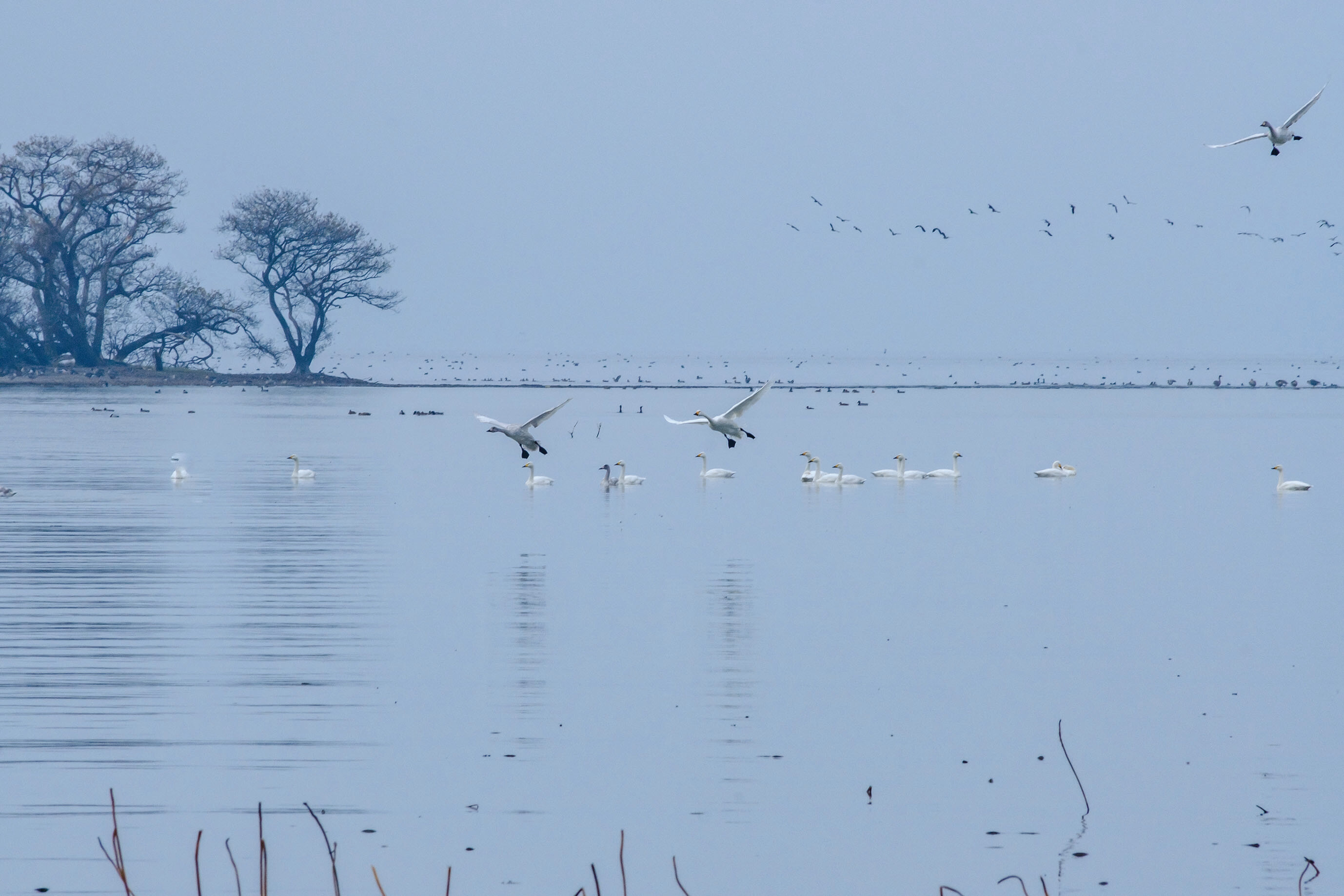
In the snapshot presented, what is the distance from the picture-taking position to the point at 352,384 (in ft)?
316

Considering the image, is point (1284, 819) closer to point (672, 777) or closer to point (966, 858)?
point (966, 858)

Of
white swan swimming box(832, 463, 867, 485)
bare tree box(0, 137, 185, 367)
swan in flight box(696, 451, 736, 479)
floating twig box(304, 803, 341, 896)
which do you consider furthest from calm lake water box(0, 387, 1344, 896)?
bare tree box(0, 137, 185, 367)

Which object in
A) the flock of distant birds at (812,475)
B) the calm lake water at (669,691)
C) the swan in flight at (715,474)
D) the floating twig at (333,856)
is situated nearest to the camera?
the floating twig at (333,856)

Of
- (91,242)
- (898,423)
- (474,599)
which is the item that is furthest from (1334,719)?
(91,242)

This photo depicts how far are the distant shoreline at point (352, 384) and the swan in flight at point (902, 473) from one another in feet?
160

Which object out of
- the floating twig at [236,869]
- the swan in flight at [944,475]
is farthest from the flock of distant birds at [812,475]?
the floating twig at [236,869]

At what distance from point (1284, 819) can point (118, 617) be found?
10857 mm

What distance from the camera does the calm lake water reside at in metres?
9.02

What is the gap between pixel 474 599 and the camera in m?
17.8

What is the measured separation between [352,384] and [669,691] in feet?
282

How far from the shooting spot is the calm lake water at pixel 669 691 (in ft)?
29.6

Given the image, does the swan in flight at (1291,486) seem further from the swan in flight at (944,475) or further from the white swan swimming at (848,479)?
the white swan swimming at (848,479)

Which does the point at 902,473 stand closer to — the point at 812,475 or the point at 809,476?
the point at 812,475

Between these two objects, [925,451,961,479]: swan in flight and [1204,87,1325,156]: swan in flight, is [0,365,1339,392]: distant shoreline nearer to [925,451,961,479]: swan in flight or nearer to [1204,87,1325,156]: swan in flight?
[925,451,961,479]: swan in flight
